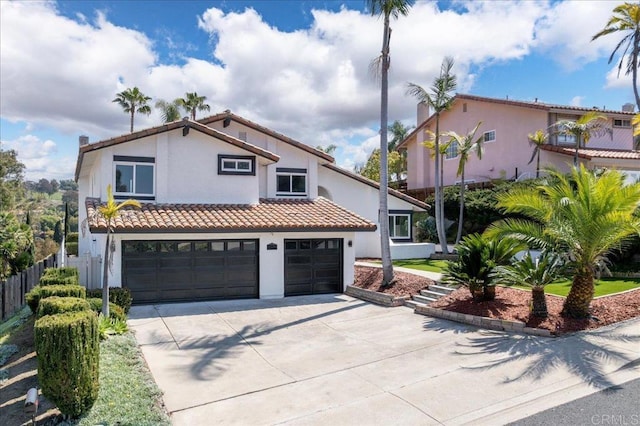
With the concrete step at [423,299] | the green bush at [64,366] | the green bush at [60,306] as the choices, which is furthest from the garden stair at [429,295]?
the green bush at [64,366]

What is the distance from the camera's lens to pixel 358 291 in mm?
16703

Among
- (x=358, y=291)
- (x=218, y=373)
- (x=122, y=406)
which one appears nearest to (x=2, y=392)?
(x=122, y=406)

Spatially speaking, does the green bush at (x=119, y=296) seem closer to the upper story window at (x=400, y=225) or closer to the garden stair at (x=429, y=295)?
the garden stair at (x=429, y=295)

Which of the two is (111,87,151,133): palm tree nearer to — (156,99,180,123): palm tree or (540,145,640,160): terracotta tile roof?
(156,99,180,123): palm tree

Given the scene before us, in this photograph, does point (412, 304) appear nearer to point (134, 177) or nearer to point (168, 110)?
point (134, 177)

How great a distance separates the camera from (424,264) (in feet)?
71.7

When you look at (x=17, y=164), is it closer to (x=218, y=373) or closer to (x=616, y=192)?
(x=218, y=373)

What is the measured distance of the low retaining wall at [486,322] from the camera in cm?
1097

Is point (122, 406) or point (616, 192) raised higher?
point (616, 192)

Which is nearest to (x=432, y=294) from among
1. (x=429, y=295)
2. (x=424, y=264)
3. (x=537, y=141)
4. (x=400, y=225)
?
(x=429, y=295)

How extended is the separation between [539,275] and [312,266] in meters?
8.68

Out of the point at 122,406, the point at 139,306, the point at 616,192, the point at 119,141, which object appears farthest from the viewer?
the point at 119,141

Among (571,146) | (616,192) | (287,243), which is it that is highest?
(571,146)

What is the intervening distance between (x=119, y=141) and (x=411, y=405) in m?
14.1
